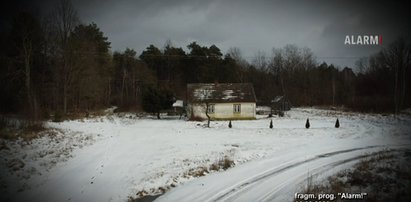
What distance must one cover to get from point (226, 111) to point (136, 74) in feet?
90.9

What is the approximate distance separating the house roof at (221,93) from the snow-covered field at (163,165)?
52.0ft

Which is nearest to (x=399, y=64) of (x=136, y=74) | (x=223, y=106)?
(x=223, y=106)

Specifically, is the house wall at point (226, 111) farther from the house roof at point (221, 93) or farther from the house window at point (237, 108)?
the house roof at point (221, 93)

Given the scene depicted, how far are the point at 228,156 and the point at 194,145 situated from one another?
122 inches

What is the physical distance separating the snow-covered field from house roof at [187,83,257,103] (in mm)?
15850

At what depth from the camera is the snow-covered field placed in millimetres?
7438

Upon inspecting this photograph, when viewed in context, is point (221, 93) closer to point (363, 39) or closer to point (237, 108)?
point (237, 108)

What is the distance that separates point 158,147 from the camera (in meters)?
13.4

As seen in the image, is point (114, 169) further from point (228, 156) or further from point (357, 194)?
point (357, 194)

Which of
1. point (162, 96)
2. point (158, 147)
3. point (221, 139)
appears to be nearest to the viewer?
point (158, 147)

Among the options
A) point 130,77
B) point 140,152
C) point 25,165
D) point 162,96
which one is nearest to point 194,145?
point 140,152

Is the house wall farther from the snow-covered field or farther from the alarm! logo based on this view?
the alarm! logo

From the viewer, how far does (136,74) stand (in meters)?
50.5

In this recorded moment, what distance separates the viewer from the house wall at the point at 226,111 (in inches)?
1234
